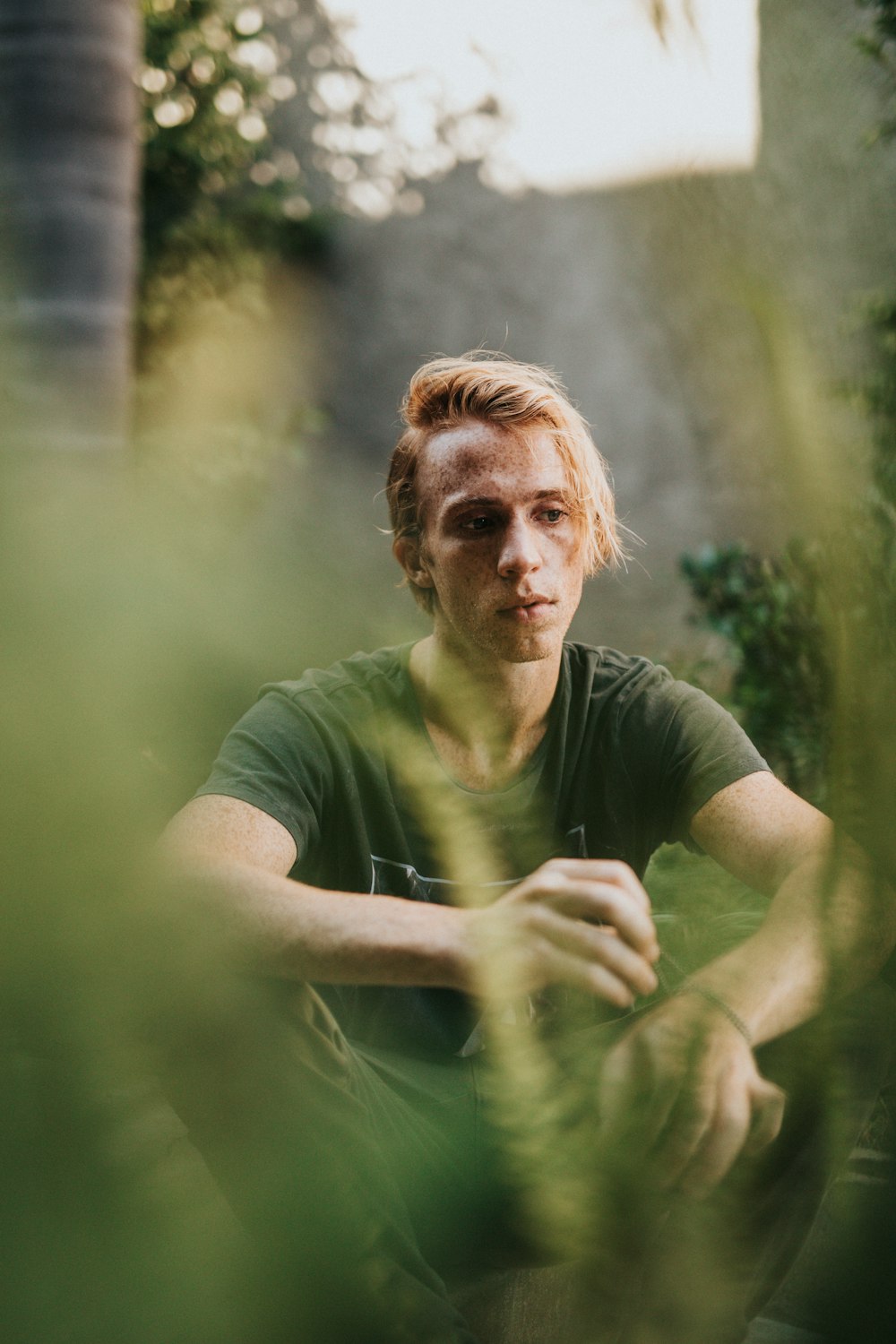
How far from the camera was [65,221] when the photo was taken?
0.61 meters

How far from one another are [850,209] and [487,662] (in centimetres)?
124

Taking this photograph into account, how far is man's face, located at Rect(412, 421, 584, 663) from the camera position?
1.60 meters

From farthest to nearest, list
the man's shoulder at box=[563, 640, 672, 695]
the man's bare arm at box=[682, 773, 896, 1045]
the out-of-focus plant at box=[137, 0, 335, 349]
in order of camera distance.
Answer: the out-of-focus plant at box=[137, 0, 335, 349] → the man's shoulder at box=[563, 640, 672, 695] → the man's bare arm at box=[682, 773, 896, 1045]

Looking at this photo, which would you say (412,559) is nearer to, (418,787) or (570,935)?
(418,787)

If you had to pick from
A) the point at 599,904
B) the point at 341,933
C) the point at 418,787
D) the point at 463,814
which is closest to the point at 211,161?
the point at 418,787

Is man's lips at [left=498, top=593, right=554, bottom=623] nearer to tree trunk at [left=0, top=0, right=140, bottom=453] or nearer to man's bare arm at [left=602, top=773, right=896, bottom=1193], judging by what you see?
man's bare arm at [left=602, top=773, right=896, bottom=1193]

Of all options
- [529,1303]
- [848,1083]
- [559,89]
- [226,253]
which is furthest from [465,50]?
[226,253]

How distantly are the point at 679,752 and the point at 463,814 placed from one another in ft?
2.72

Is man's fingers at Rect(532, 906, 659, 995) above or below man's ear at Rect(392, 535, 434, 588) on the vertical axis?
below

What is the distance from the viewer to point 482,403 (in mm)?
1696

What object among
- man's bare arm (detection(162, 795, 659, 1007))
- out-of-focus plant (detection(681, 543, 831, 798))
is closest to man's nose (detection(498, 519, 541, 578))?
out-of-focus plant (detection(681, 543, 831, 798))

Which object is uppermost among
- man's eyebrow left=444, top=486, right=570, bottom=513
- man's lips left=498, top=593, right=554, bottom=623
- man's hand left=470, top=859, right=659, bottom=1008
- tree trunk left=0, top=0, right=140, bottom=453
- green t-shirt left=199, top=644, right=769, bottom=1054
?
tree trunk left=0, top=0, right=140, bottom=453

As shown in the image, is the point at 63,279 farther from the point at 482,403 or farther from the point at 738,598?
the point at 738,598

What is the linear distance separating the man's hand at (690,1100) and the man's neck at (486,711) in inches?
39.5
